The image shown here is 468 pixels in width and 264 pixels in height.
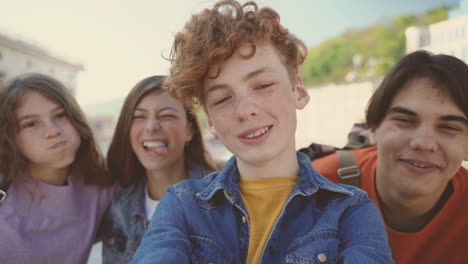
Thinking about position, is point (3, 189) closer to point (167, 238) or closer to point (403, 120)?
point (167, 238)

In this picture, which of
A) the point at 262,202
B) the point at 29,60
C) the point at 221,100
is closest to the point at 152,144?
the point at 221,100

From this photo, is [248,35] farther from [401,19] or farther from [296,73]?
[401,19]

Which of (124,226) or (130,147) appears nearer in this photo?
(124,226)

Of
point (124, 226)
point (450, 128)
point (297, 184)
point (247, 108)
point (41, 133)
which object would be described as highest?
point (247, 108)

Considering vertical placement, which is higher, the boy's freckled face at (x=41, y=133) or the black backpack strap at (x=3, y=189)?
the boy's freckled face at (x=41, y=133)

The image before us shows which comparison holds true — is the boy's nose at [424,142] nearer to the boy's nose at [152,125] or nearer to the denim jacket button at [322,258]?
the denim jacket button at [322,258]

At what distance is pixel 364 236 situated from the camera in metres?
1.22

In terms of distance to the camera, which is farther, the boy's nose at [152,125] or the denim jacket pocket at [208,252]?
the boy's nose at [152,125]

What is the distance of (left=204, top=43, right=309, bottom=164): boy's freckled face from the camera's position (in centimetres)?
142

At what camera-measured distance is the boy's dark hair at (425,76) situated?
1.86 meters

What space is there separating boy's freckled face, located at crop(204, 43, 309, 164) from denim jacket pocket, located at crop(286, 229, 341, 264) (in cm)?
36

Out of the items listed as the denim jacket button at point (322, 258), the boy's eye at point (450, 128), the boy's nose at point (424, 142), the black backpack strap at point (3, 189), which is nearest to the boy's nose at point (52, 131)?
the black backpack strap at point (3, 189)

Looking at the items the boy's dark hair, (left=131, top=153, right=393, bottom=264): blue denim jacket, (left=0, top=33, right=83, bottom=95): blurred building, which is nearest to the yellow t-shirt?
(left=131, top=153, right=393, bottom=264): blue denim jacket

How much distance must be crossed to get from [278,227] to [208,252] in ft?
0.97
